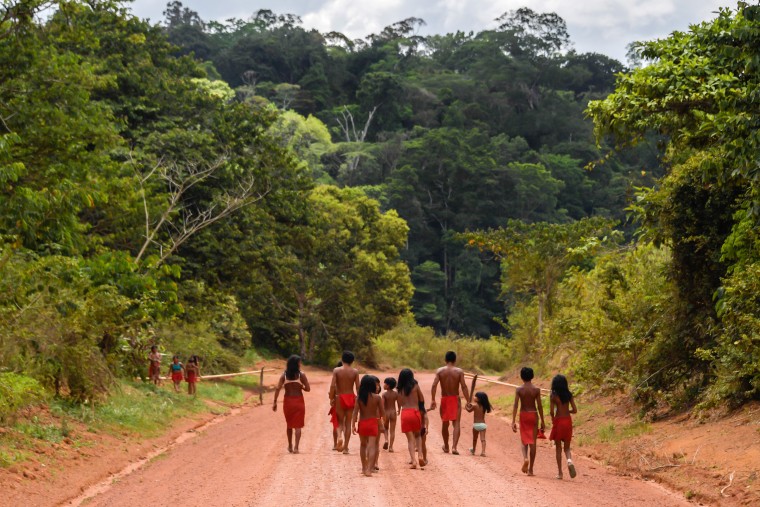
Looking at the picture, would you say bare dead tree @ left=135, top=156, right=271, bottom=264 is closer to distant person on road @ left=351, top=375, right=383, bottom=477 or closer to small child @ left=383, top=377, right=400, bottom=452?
small child @ left=383, top=377, right=400, bottom=452

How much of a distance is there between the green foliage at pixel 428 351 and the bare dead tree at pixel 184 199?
28956 mm

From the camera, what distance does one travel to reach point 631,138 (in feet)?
57.0

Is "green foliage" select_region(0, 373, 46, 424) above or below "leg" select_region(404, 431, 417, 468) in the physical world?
above

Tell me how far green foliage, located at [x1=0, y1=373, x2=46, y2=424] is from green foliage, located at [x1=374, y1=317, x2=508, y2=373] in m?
44.6

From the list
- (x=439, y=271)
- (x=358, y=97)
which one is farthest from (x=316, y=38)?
(x=439, y=271)

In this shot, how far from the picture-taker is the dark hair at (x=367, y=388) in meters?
13.1

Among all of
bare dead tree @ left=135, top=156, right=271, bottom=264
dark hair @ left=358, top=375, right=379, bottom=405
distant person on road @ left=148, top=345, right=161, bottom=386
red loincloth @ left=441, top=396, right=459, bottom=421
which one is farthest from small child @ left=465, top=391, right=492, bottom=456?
bare dead tree @ left=135, top=156, right=271, bottom=264

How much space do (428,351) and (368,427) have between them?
1955 inches

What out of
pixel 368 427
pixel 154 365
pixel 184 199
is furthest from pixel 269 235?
pixel 368 427

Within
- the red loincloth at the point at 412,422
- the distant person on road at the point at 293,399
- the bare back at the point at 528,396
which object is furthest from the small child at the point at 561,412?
the distant person on road at the point at 293,399

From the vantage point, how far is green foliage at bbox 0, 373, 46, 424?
12.9 m

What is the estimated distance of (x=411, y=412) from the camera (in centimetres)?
1373

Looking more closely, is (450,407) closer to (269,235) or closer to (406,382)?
(406,382)

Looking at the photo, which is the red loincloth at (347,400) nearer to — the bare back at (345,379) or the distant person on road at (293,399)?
the bare back at (345,379)
